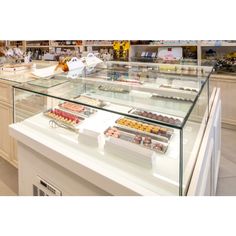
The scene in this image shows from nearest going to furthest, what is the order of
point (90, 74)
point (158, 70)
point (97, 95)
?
point (97, 95) → point (90, 74) → point (158, 70)

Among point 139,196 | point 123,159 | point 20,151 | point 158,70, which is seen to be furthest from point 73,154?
point 158,70

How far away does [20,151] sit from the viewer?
152cm

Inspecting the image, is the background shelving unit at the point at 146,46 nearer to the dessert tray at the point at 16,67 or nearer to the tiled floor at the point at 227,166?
the tiled floor at the point at 227,166

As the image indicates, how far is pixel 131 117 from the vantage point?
1008 mm

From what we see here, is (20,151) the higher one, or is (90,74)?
(90,74)

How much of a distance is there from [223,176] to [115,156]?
56.4 inches

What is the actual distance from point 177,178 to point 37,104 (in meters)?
1.10

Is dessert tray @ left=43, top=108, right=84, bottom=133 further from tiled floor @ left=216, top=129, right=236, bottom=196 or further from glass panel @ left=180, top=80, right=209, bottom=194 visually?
tiled floor @ left=216, top=129, right=236, bottom=196

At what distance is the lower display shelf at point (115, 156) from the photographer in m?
0.98

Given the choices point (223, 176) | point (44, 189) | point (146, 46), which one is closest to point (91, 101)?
point (44, 189)

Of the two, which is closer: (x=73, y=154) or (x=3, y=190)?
(x=73, y=154)
